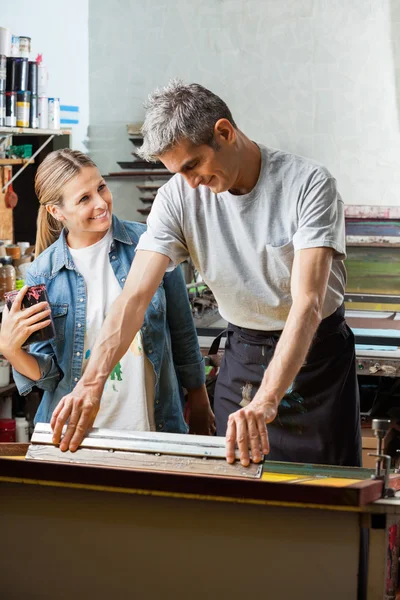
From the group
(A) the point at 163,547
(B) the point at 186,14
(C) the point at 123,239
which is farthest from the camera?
(B) the point at 186,14

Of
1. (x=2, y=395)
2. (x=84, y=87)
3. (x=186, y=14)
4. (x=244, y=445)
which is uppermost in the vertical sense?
(x=186, y=14)

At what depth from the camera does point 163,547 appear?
1.47 m

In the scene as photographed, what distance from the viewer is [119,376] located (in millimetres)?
2303

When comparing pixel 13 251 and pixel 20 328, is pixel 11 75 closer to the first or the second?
pixel 13 251

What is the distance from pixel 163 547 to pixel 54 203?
1.28 meters

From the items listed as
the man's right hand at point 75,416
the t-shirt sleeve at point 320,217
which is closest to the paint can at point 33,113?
the t-shirt sleeve at point 320,217

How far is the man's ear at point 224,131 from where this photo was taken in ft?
6.21

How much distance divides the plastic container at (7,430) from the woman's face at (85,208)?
1.88 metres

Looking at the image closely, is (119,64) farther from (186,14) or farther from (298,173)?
(298,173)

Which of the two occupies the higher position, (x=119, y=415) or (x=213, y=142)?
(x=213, y=142)

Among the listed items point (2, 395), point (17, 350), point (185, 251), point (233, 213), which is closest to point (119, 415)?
point (17, 350)

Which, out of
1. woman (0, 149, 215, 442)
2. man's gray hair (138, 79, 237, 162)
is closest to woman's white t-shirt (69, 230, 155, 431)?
woman (0, 149, 215, 442)

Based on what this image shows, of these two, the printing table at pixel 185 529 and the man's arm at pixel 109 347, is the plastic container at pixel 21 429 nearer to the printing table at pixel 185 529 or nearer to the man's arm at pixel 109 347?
the man's arm at pixel 109 347

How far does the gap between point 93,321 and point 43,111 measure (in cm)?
211
